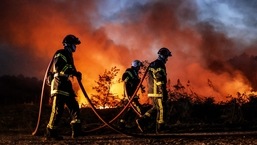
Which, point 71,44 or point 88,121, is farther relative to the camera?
point 88,121

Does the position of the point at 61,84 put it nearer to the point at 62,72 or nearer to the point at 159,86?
the point at 62,72

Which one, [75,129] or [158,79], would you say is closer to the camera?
[75,129]

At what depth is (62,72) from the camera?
828 cm

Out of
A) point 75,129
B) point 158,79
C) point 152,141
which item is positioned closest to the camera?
point 152,141

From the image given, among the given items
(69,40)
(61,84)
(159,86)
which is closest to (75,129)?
(61,84)

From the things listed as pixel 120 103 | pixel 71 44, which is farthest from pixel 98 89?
pixel 71 44

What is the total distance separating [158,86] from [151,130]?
3.98 ft

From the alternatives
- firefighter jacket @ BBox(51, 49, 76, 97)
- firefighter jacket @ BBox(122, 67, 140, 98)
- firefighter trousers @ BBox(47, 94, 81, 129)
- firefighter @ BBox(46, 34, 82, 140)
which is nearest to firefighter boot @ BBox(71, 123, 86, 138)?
firefighter @ BBox(46, 34, 82, 140)

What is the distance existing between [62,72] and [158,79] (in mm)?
2296

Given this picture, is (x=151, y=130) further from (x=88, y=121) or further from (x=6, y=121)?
(x=6, y=121)

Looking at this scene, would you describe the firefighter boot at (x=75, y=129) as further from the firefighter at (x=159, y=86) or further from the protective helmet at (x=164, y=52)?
the protective helmet at (x=164, y=52)

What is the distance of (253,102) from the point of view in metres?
12.9

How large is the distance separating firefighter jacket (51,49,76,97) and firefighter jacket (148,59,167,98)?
2.02 m

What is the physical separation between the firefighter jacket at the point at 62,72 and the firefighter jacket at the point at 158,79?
6.63 feet
